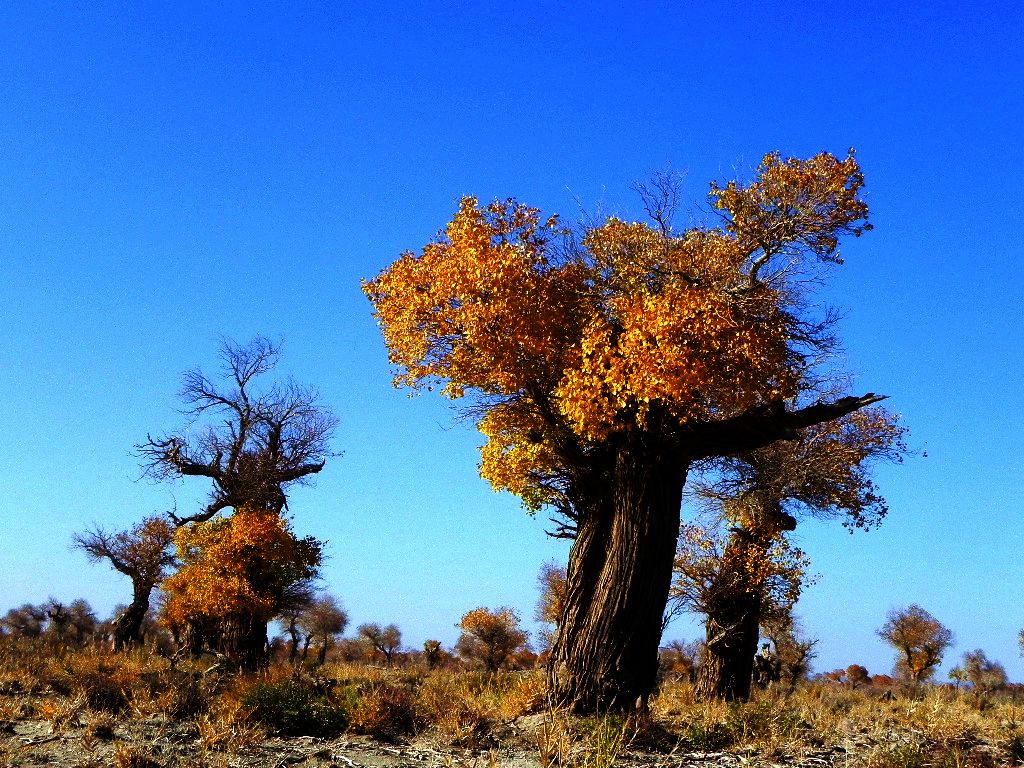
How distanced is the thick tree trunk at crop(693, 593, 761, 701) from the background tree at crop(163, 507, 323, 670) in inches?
639

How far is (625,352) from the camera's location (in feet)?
50.8

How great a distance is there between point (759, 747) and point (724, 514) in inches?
574

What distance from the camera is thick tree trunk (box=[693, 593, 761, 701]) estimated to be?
2570cm

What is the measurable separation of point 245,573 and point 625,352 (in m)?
22.8

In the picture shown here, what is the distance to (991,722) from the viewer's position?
53.4ft

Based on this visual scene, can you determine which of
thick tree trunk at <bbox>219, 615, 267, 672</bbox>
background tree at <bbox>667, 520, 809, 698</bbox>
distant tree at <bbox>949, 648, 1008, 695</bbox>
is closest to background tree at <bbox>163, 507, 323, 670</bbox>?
thick tree trunk at <bbox>219, 615, 267, 672</bbox>

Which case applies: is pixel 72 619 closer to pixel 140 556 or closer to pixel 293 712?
pixel 140 556

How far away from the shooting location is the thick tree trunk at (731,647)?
25.7 metres

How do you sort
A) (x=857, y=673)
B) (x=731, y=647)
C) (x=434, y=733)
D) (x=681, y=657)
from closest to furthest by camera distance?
(x=434, y=733), (x=731, y=647), (x=681, y=657), (x=857, y=673)

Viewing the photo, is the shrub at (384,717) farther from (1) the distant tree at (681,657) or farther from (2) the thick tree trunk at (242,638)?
(1) the distant tree at (681,657)

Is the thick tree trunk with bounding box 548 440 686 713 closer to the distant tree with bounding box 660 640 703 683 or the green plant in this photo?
the green plant

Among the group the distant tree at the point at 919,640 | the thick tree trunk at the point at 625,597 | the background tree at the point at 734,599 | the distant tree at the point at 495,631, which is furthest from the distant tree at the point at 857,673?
the thick tree trunk at the point at 625,597

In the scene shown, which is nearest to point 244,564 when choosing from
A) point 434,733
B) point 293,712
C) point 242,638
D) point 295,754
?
point 242,638

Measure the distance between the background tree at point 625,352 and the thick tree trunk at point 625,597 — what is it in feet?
0.09
